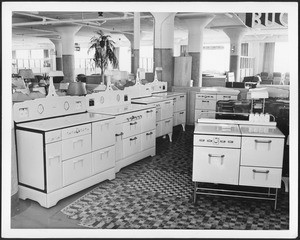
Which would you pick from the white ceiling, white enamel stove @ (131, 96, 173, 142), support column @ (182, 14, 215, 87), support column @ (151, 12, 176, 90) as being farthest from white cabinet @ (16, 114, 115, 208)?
support column @ (182, 14, 215, 87)

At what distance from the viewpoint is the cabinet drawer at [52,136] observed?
3492 millimetres

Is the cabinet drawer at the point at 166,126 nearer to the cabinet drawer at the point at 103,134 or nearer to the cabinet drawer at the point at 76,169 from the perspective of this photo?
the cabinet drawer at the point at 103,134

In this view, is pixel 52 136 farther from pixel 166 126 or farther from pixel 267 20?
pixel 166 126

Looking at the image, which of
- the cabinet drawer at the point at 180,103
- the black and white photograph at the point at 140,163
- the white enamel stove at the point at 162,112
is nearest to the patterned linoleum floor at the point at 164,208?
the black and white photograph at the point at 140,163

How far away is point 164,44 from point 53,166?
17.2 ft

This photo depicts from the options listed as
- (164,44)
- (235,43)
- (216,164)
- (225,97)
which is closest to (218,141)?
(216,164)

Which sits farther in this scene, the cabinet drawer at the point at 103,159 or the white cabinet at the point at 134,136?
the white cabinet at the point at 134,136

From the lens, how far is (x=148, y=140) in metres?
5.49

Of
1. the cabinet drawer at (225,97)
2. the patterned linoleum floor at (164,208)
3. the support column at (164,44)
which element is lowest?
the patterned linoleum floor at (164,208)

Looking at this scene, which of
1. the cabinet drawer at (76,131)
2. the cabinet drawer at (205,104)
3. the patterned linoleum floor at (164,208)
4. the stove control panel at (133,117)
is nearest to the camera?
the patterned linoleum floor at (164,208)

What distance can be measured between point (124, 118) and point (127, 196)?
4.04ft

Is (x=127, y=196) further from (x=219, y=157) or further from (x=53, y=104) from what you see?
(x=53, y=104)

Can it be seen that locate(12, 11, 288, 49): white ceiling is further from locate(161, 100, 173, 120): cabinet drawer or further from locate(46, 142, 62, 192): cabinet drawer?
locate(46, 142, 62, 192): cabinet drawer

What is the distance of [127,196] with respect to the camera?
3.99 m
